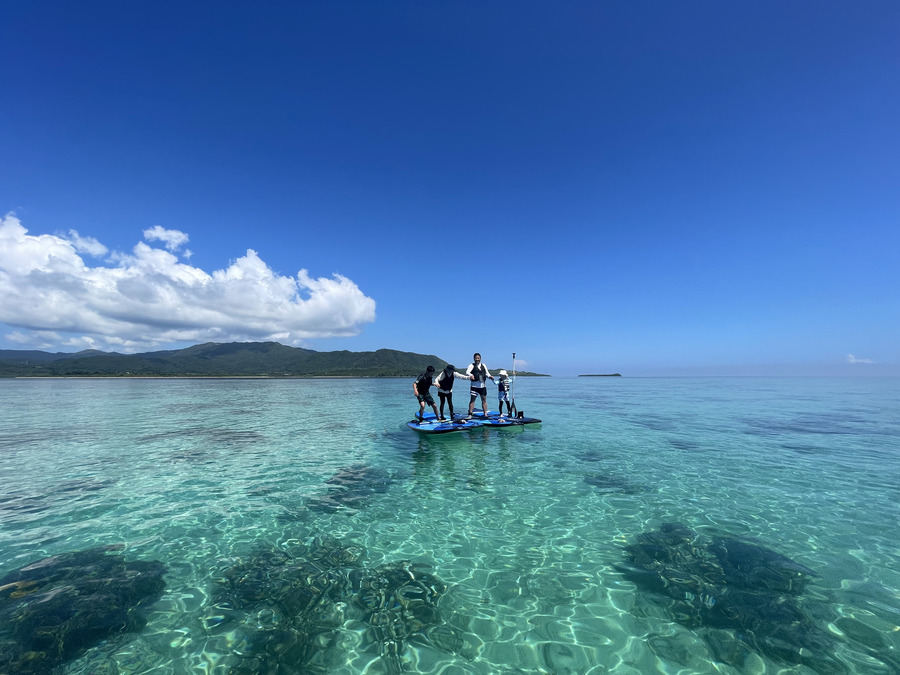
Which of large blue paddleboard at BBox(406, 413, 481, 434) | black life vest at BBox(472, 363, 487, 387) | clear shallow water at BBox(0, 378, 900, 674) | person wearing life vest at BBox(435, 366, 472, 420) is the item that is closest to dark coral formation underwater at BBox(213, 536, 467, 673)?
clear shallow water at BBox(0, 378, 900, 674)

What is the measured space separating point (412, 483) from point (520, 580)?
694 cm

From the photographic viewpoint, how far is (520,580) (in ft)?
23.7

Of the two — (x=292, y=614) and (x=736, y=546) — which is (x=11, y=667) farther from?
(x=736, y=546)

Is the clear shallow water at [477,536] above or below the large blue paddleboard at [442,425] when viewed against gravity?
below

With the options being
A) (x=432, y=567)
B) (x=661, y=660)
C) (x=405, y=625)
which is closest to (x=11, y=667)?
(x=405, y=625)

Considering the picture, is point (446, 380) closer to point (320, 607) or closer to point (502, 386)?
point (502, 386)

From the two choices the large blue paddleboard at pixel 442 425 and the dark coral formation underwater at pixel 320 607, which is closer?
the dark coral formation underwater at pixel 320 607

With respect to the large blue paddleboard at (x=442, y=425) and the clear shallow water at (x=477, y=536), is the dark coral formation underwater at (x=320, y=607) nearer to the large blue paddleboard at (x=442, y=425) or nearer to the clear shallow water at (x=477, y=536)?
the clear shallow water at (x=477, y=536)

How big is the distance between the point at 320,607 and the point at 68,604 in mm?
4418

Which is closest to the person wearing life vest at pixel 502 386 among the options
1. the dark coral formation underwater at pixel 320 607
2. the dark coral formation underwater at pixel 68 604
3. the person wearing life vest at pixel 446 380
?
the person wearing life vest at pixel 446 380

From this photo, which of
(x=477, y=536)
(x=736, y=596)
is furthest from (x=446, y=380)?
(x=736, y=596)

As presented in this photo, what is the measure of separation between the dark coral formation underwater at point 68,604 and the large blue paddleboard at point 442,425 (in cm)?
1523

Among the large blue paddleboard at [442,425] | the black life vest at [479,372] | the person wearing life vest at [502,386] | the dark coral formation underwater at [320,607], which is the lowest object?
the dark coral formation underwater at [320,607]

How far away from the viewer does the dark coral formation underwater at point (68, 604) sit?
17.3ft
